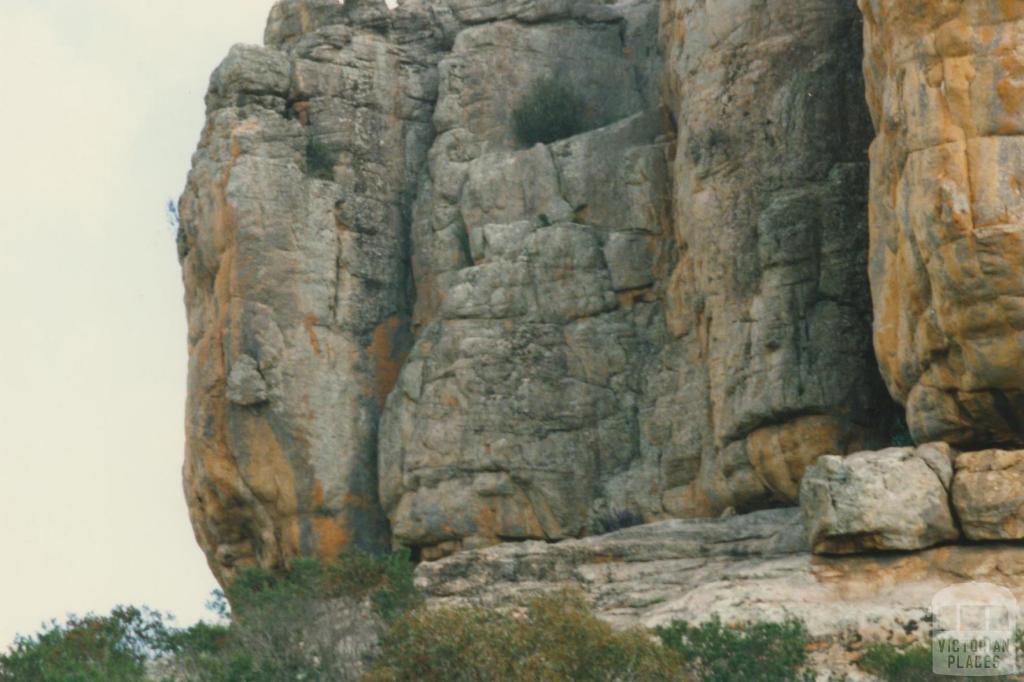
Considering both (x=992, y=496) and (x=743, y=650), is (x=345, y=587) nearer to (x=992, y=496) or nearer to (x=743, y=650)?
(x=743, y=650)

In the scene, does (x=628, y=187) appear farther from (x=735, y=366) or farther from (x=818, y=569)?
(x=818, y=569)

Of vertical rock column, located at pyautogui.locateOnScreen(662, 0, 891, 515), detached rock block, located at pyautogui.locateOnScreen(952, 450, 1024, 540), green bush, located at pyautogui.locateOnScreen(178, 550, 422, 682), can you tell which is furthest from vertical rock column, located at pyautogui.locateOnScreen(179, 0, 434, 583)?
detached rock block, located at pyautogui.locateOnScreen(952, 450, 1024, 540)

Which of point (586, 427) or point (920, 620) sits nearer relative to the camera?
point (920, 620)

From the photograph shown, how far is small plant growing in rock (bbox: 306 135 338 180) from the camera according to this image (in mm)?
37562

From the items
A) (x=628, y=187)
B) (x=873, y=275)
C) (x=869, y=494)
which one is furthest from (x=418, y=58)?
(x=869, y=494)

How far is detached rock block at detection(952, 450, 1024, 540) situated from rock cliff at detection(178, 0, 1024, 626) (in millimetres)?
36

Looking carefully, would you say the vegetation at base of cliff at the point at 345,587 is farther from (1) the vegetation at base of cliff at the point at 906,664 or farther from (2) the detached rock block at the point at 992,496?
(2) the detached rock block at the point at 992,496

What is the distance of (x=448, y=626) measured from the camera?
25.0 m

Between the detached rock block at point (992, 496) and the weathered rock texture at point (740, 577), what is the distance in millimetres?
200

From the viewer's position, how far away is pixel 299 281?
36781 mm

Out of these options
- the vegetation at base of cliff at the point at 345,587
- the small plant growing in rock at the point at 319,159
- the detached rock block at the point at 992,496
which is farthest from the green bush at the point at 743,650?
the small plant growing in rock at the point at 319,159

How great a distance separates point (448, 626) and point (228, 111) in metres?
14.8

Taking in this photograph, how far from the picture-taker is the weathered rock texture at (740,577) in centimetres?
2555

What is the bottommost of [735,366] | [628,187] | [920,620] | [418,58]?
[920,620]
